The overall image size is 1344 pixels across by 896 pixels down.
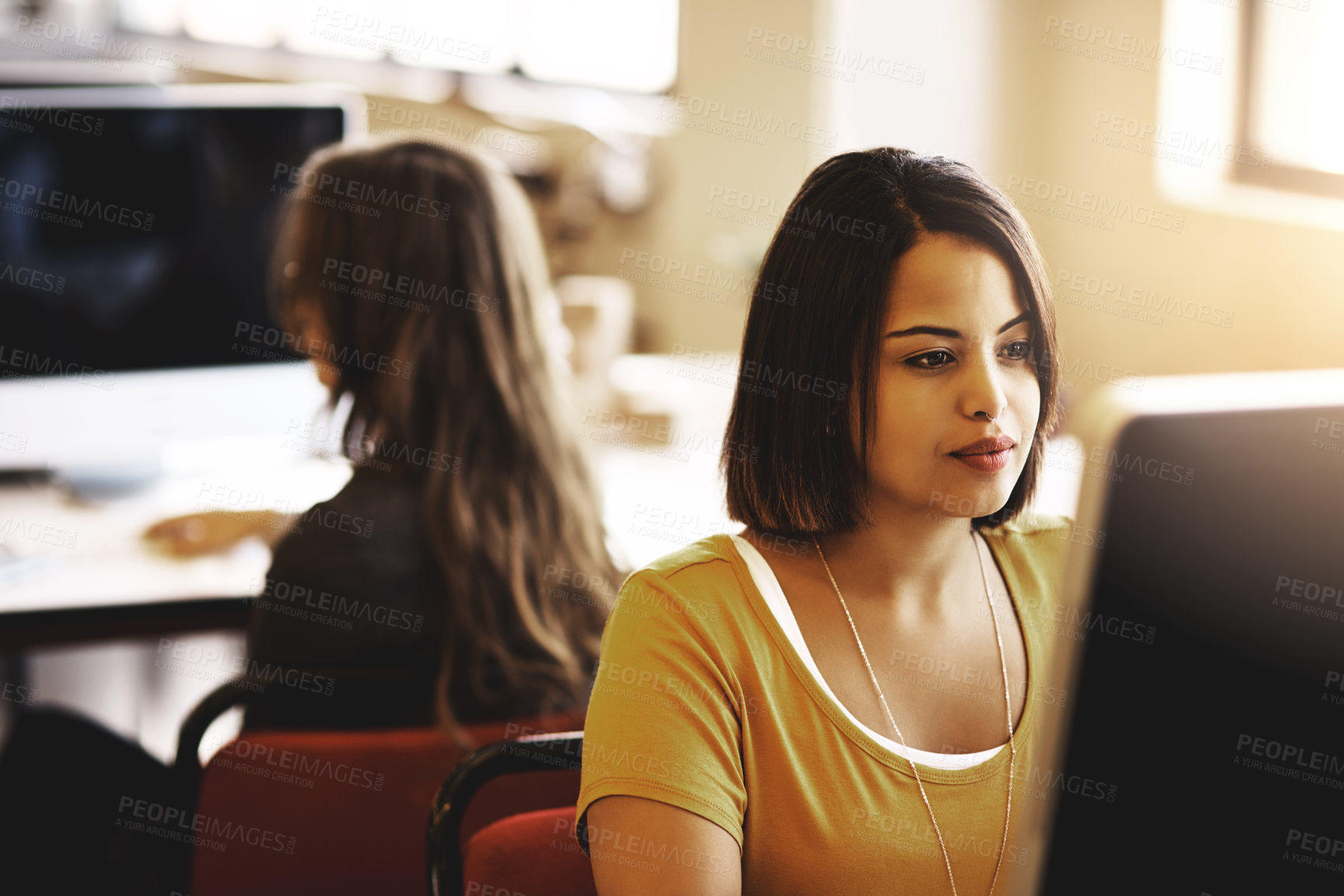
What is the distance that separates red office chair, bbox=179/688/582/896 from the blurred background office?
1.23 feet

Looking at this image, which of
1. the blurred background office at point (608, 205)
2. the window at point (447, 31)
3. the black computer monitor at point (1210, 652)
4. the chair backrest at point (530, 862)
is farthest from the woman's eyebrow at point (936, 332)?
the window at point (447, 31)

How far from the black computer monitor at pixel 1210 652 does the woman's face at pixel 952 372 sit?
1.14ft

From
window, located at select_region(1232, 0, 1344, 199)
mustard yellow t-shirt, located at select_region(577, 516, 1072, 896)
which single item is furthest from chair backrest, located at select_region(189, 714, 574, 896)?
window, located at select_region(1232, 0, 1344, 199)

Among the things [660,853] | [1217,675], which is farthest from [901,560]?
[1217,675]

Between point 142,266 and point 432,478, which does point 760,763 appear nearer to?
point 432,478

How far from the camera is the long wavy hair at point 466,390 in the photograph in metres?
1.38

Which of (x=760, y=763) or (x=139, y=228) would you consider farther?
(x=139, y=228)

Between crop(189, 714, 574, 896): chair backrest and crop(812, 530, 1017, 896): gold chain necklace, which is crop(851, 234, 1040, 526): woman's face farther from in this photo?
crop(189, 714, 574, 896): chair backrest

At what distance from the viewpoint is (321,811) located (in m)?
1.11

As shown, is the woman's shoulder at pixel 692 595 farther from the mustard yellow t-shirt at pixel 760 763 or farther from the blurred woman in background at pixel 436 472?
the blurred woman in background at pixel 436 472

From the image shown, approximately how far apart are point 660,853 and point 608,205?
337 centimetres

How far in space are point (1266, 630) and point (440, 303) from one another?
3.72 ft

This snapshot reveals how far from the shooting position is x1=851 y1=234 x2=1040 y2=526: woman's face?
2.68 feet

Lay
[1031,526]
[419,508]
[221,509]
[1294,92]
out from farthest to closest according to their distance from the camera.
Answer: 1. [1294,92]
2. [221,509]
3. [419,508]
4. [1031,526]
